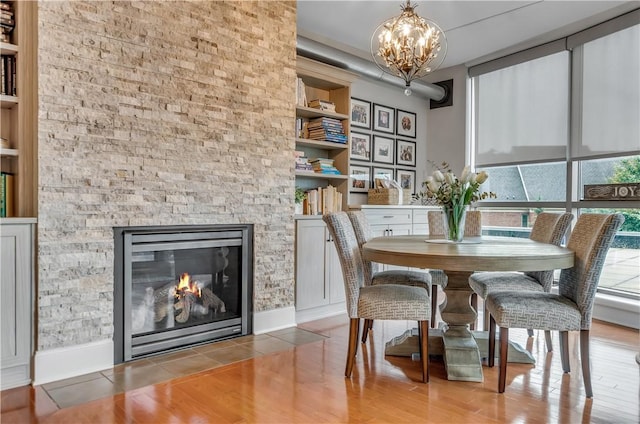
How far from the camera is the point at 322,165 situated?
4324 millimetres

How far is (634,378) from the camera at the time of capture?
270 centimetres

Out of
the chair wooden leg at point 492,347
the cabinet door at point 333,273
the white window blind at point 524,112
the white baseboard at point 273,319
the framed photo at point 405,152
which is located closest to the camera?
the chair wooden leg at point 492,347

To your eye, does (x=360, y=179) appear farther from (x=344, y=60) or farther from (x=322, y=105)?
(x=344, y=60)

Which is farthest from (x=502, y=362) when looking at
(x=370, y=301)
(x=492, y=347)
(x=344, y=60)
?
(x=344, y=60)

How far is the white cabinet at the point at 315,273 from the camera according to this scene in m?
3.96

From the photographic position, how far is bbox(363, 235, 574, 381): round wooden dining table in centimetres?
233

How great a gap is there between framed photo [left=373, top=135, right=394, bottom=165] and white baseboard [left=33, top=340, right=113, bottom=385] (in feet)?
11.7

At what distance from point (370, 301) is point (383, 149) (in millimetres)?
3090

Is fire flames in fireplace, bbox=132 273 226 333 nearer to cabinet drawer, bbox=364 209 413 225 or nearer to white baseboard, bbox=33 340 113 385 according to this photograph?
white baseboard, bbox=33 340 113 385

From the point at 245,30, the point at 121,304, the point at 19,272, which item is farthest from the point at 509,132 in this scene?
the point at 19,272

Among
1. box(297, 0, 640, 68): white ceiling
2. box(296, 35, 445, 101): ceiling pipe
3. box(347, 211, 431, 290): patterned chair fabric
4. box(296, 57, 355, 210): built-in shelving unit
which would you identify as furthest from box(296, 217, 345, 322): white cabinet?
box(297, 0, 640, 68): white ceiling

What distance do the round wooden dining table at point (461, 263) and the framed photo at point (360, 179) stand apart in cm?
196

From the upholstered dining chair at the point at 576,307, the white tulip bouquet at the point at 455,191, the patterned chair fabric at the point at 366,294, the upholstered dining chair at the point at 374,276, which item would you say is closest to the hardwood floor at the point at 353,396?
the upholstered dining chair at the point at 576,307

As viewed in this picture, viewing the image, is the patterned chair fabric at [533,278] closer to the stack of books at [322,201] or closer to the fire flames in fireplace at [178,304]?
the stack of books at [322,201]
